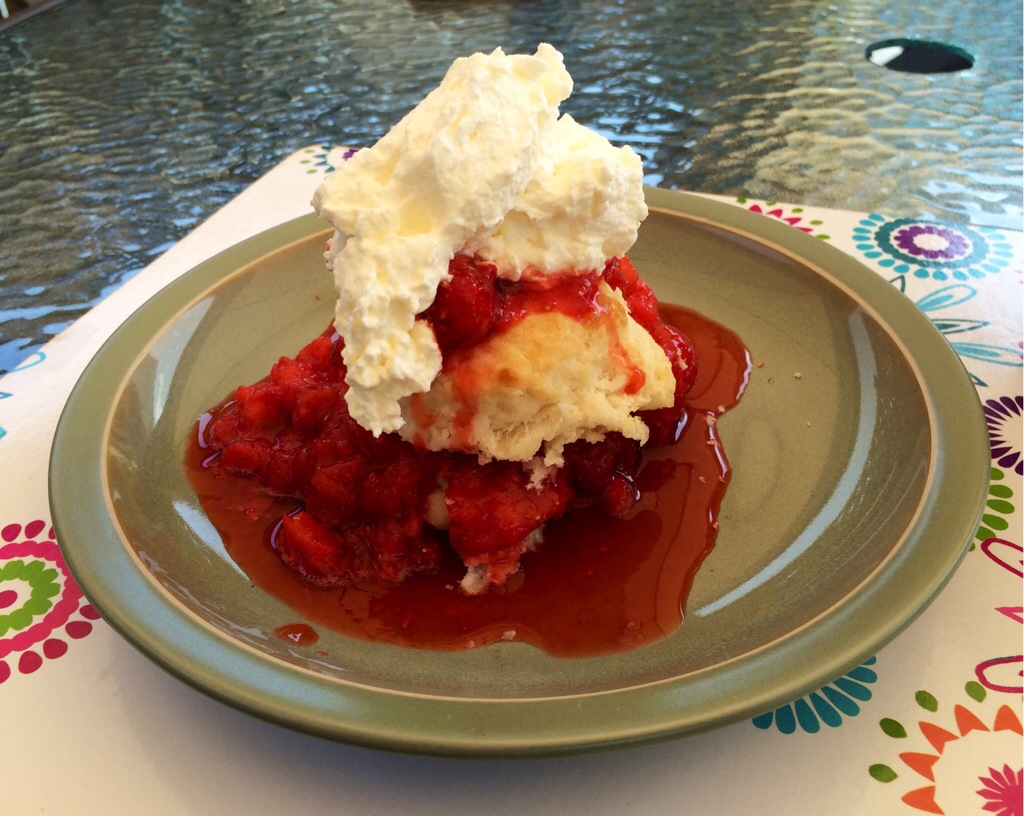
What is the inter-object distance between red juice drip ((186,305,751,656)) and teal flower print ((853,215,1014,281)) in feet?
2.76

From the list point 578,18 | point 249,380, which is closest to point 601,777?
point 249,380

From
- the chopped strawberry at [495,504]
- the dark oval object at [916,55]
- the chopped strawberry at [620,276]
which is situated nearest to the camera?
the chopped strawberry at [495,504]

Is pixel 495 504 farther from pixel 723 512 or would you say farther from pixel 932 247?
pixel 932 247

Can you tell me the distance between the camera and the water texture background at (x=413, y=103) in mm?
2605

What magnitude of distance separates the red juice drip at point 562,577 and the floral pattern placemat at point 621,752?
0.69 feet

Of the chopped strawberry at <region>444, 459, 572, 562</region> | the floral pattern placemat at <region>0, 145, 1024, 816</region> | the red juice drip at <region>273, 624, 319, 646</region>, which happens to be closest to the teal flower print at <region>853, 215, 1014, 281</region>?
the floral pattern placemat at <region>0, 145, 1024, 816</region>

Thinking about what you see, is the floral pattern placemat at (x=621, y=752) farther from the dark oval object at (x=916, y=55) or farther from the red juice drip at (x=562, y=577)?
the dark oval object at (x=916, y=55)

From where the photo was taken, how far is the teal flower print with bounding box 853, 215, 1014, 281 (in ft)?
7.14

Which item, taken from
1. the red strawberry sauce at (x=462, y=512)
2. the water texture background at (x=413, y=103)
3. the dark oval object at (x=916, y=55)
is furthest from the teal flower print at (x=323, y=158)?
the dark oval object at (x=916, y=55)

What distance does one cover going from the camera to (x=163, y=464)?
5.59ft

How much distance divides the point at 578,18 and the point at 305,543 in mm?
3129

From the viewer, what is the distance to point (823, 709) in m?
1.26

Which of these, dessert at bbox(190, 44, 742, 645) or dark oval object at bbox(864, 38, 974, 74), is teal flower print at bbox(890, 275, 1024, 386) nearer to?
dessert at bbox(190, 44, 742, 645)

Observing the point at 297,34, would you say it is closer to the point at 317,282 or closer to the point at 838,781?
the point at 317,282
